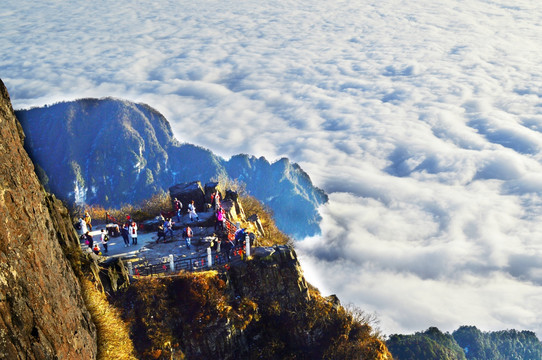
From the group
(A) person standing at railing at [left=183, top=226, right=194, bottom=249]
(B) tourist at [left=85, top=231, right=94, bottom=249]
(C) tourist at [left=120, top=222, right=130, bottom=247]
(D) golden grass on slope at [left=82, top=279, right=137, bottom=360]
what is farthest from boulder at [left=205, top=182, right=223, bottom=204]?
(D) golden grass on slope at [left=82, top=279, right=137, bottom=360]

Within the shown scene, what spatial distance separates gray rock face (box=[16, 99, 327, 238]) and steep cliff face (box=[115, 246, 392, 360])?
Answer: 479 feet

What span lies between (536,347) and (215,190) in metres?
116

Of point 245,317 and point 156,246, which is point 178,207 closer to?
point 156,246

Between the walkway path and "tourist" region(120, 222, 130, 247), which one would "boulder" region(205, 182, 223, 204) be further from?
"tourist" region(120, 222, 130, 247)

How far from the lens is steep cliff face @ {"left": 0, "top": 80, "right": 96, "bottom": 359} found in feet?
35.9

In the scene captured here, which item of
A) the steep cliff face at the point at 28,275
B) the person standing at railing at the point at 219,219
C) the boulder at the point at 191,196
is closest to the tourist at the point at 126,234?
the person standing at railing at the point at 219,219

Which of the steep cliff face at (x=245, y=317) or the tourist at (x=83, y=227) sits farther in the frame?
the tourist at (x=83, y=227)

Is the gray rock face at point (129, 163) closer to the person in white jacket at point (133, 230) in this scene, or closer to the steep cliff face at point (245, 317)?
the person in white jacket at point (133, 230)

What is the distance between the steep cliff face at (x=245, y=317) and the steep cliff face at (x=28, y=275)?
35.9ft

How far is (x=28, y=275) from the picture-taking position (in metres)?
11.8

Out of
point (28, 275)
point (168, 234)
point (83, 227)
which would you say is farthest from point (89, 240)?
point (28, 275)

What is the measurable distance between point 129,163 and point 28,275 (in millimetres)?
182298

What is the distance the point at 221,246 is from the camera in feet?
102

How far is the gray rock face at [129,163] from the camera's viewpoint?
7121 inches
